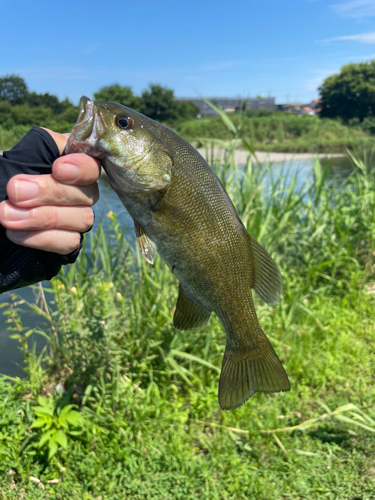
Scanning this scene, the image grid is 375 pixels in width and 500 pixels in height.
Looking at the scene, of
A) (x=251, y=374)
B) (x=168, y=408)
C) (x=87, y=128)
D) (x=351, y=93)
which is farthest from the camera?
(x=351, y=93)

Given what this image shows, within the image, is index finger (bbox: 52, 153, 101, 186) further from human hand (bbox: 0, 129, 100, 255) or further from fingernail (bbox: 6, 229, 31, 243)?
fingernail (bbox: 6, 229, 31, 243)

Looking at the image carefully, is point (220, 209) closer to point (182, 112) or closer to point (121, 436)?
point (121, 436)

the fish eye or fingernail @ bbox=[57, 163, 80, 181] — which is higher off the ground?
the fish eye

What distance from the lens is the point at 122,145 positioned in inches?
46.4

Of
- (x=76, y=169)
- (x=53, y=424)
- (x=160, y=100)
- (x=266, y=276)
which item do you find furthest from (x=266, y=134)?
(x=76, y=169)

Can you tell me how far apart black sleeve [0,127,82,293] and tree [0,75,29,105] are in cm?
A: 2425

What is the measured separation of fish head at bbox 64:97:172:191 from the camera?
45.7 inches

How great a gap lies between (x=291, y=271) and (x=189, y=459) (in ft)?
8.85

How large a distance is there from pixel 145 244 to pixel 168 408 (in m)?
2.21

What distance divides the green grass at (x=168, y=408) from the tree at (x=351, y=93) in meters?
69.0

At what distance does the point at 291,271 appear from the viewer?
467 centimetres

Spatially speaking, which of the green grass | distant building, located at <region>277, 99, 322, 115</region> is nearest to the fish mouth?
the green grass

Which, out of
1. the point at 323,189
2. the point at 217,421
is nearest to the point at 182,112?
the point at 323,189

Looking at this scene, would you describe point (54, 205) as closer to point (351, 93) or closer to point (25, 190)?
point (25, 190)
